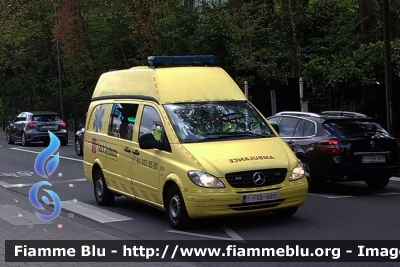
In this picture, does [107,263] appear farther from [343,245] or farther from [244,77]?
[244,77]

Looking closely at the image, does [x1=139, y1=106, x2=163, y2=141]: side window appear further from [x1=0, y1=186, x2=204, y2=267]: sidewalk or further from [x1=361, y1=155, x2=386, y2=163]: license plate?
[x1=361, y1=155, x2=386, y2=163]: license plate

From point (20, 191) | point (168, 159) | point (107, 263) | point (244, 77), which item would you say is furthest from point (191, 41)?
point (107, 263)

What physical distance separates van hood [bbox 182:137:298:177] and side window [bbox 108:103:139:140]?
68.7 inches

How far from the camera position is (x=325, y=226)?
952 centimetres

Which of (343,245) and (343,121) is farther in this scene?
(343,121)

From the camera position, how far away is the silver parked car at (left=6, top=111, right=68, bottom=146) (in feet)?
97.7

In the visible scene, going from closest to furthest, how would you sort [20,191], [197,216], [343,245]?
[343,245]
[197,216]
[20,191]

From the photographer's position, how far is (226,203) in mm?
8953

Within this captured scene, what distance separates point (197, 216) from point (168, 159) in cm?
99

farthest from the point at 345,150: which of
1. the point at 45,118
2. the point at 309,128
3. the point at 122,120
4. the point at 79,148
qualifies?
the point at 45,118

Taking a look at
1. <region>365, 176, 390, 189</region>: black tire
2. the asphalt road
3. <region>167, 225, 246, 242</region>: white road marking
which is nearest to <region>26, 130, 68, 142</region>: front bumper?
the asphalt road

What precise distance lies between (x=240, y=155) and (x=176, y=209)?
1.19 m

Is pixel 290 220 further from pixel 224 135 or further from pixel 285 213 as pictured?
pixel 224 135

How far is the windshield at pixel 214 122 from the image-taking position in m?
9.75
